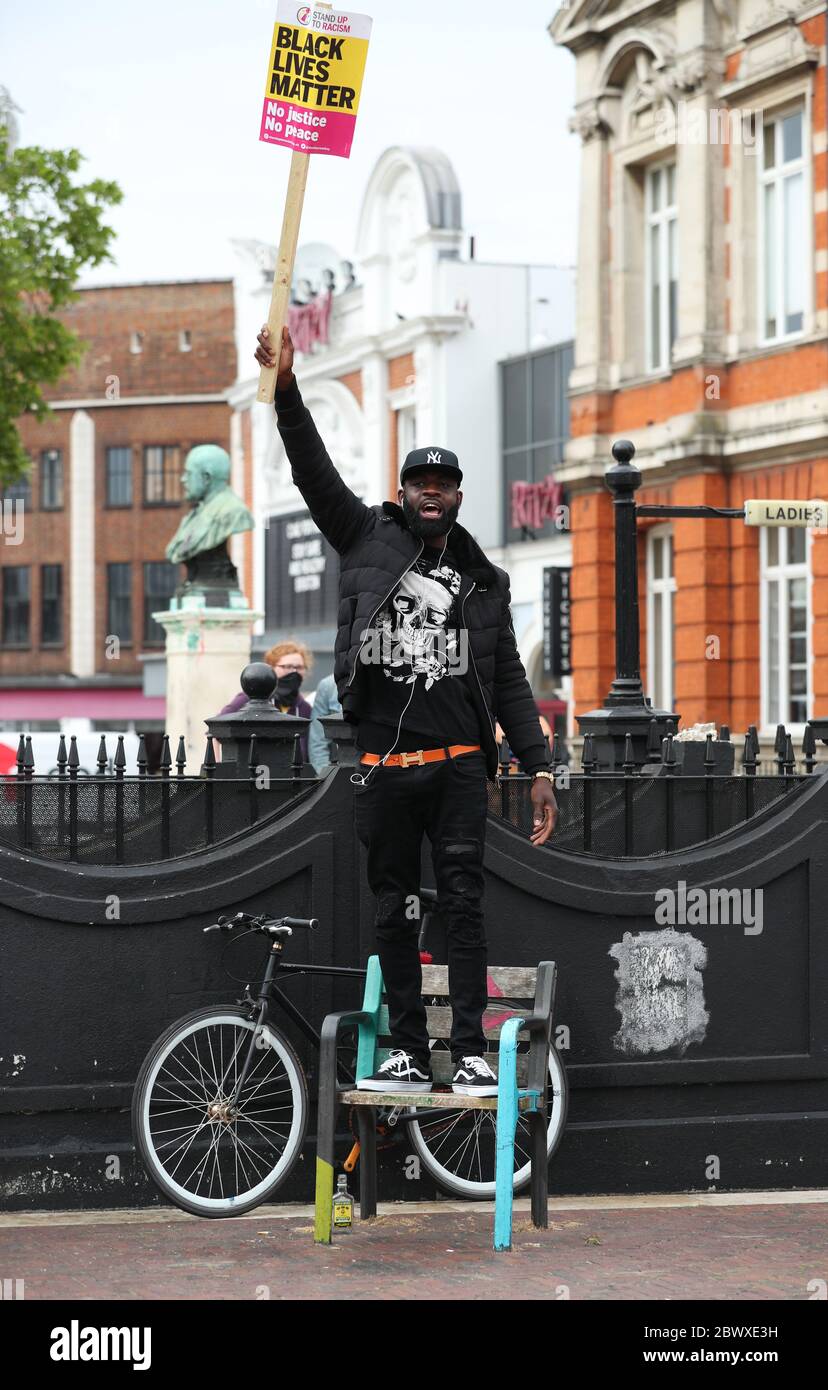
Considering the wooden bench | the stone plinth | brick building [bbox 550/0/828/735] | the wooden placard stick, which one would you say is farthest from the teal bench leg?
brick building [bbox 550/0/828/735]

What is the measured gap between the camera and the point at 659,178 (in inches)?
1072

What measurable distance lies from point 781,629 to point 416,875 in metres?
18.8

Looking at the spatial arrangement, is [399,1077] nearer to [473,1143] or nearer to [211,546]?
[473,1143]

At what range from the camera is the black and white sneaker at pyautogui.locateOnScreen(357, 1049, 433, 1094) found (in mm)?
6180

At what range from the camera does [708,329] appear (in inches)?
1000

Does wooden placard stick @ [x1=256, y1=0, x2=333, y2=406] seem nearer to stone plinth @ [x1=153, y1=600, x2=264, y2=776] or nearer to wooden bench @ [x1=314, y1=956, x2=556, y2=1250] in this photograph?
wooden bench @ [x1=314, y1=956, x2=556, y2=1250]

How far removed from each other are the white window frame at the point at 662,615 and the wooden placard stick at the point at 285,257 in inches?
816

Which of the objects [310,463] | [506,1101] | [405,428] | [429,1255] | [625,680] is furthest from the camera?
[405,428]

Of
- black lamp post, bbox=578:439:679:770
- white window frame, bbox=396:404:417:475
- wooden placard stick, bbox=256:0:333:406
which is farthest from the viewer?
Result: white window frame, bbox=396:404:417:475

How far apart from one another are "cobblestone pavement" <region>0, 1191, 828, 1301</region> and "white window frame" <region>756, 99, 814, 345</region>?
18.5 m

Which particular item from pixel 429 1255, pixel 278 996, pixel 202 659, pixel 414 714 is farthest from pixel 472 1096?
pixel 202 659
